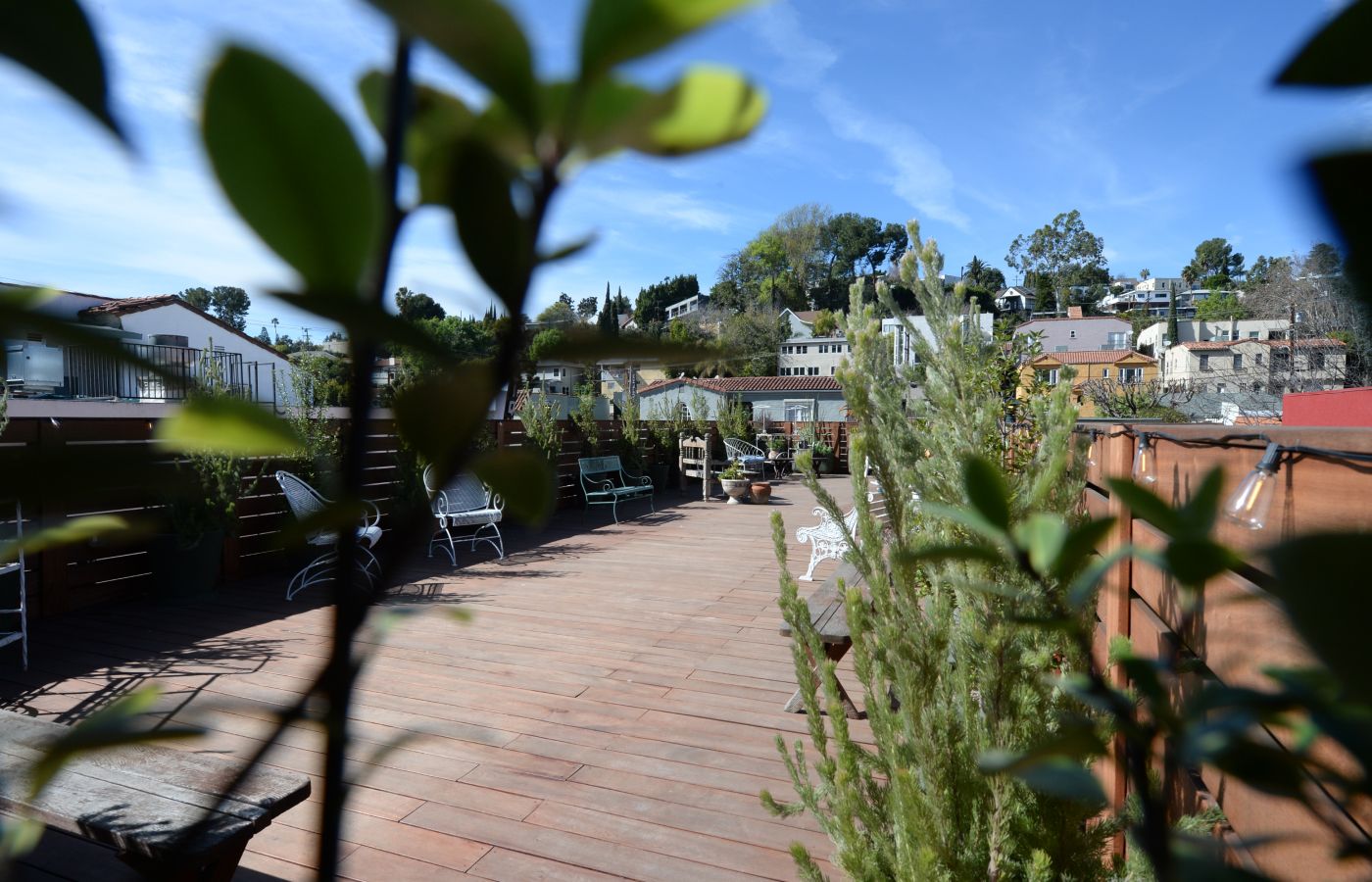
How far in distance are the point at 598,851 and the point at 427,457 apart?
2.64 metres

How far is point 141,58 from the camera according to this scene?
0.24 meters

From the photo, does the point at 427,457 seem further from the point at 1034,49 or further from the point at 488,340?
the point at 1034,49

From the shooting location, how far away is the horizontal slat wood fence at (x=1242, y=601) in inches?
32.3

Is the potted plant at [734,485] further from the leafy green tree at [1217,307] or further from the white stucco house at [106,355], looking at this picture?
the leafy green tree at [1217,307]

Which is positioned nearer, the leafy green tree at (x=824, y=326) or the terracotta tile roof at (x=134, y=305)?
the terracotta tile roof at (x=134, y=305)

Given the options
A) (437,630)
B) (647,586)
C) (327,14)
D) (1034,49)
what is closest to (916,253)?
(1034,49)

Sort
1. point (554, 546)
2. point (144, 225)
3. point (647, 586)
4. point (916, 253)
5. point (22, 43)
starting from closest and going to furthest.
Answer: point (22, 43) → point (144, 225) → point (916, 253) → point (647, 586) → point (554, 546)

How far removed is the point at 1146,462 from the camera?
178 cm

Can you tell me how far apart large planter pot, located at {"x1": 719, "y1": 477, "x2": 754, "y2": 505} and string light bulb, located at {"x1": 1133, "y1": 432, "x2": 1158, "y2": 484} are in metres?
9.50

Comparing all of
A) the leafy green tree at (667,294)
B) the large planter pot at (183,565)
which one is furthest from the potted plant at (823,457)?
the leafy green tree at (667,294)

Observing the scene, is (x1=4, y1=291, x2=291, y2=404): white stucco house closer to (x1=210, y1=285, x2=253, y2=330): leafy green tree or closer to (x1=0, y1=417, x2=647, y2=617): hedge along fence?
(x1=210, y1=285, x2=253, y2=330): leafy green tree

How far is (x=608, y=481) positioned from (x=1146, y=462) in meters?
8.55

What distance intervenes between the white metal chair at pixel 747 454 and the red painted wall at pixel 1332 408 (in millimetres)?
7887

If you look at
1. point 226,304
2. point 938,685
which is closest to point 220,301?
point 226,304
